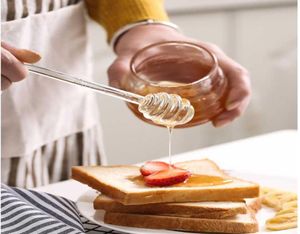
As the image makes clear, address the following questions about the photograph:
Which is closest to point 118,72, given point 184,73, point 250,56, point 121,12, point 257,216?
point 184,73

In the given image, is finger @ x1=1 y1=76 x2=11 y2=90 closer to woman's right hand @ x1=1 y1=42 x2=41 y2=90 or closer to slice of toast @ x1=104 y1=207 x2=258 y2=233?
woman's right hand @ x1=1 y1=42 x2=41 y2=90

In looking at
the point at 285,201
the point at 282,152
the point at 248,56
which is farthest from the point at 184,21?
the point at 285,201

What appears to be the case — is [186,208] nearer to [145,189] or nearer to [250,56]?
[145,189]

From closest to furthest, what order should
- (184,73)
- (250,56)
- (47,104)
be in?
1. (184,73)
2. (47,104)
3. (250,56)

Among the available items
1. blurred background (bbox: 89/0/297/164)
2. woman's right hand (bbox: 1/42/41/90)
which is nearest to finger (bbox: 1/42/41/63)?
woman's right hand (bbox: 1/42/41/90)

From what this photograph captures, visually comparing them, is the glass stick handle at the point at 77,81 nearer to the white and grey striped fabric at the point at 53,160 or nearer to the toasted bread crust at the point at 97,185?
the toasted bread crust at the point at 97,185

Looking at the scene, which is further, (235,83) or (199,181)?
(235,83)

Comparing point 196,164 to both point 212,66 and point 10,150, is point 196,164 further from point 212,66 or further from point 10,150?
point 10,150
